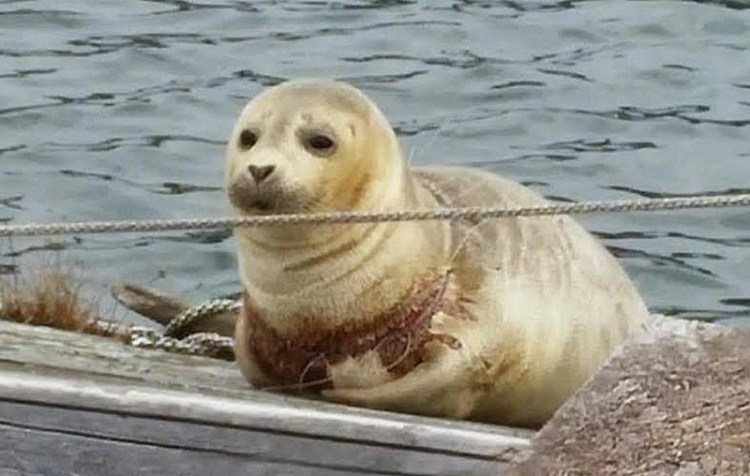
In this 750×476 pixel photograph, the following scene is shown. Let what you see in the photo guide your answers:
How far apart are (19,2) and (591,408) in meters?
9.72

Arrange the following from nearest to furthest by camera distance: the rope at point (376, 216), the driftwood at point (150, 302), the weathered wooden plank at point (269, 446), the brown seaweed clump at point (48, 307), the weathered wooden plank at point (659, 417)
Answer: the weathered wooden plank at point (659, 417)
the weathered wooden plank at point (269, 446)
the rope at point (376, 216)
the brown seaweed clump at point (48, 307)
the driftwood at point (150, 302)

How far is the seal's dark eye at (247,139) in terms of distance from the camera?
4820 millimetres

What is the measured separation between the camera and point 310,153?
479 cm

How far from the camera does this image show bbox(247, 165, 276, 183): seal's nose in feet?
15.4

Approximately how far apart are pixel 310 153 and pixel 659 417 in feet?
4.25

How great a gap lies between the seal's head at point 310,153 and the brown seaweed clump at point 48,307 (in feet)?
5.19

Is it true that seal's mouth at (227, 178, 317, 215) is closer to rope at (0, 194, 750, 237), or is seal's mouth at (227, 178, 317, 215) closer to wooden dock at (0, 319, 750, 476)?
rope at (0, 194, 750, 237)

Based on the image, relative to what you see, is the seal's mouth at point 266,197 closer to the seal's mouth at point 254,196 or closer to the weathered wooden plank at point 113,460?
the seal's mouth at point 254,196

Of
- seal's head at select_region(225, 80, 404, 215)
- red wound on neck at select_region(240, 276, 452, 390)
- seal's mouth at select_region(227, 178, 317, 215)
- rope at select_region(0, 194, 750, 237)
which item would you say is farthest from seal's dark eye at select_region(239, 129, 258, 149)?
red wound on neck at select_region(240, 276, 452, 390)

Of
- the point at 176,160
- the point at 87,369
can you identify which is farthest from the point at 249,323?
the point at 176,160

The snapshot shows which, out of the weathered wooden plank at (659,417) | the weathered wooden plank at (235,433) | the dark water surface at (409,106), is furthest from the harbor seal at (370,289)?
the dark water surface at (409,106)

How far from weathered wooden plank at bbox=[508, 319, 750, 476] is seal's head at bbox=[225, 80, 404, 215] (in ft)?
3.29

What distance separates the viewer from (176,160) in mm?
10406

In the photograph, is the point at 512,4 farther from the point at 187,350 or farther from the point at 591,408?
the point at 591,408
